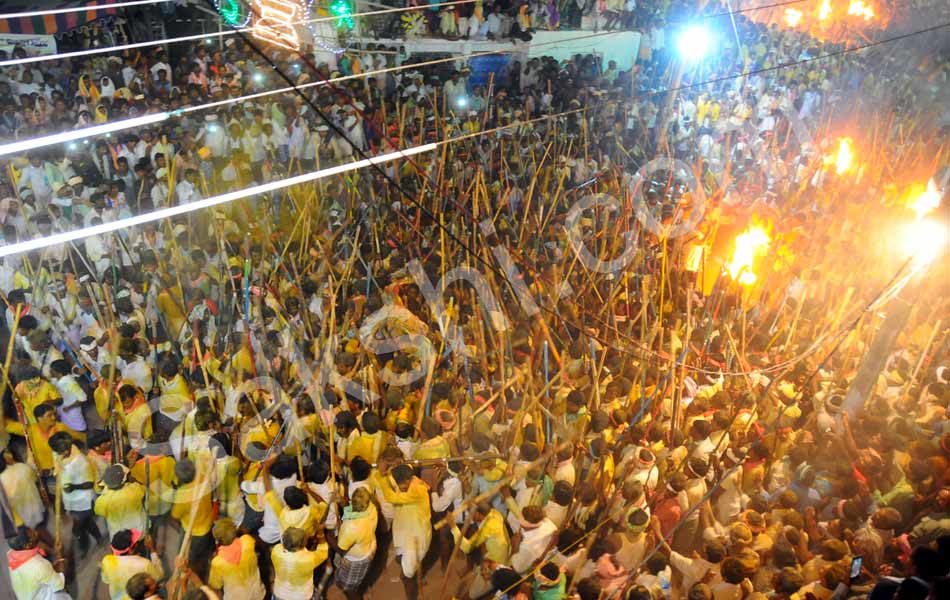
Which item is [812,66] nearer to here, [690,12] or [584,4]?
[690,12]

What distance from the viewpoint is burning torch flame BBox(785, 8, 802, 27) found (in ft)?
65.2

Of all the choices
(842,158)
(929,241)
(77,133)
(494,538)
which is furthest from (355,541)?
(842,158)

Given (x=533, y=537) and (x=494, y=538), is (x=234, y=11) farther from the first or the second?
(x=533, y=537)

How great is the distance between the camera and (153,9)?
12.6 metres

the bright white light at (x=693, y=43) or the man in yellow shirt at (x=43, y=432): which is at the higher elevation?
the bright white light at (x=693, y=43)

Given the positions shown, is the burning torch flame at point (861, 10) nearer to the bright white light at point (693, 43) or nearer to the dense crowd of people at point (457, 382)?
the bright white light at point (693, 43)

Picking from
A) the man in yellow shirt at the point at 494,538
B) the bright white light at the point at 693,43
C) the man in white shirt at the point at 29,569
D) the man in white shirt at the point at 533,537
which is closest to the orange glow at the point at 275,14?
the man in white shirt at the point at 29,569

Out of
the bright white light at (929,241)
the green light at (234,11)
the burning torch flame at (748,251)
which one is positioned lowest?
the burning torch flame at (748,251)

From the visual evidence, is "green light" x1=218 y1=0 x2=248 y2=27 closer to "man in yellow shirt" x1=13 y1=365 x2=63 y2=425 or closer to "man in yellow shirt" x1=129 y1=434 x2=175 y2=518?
"man in yellow shirt" x1=13 y1=365 x2=63 y2=425

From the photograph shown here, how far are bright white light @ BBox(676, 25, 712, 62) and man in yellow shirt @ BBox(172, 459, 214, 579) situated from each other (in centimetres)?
1404

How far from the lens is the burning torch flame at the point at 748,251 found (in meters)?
7.04

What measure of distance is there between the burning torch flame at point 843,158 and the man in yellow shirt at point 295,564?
9.60 meters

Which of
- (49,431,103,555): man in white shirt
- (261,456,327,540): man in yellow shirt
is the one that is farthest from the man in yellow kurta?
(261,456,327,540): man in yellow shirt

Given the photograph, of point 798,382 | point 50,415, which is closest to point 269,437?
point 50,415
